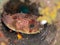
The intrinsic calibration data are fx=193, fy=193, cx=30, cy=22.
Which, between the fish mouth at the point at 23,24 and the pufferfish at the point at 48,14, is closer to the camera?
the fish mouth at the point at 23,24

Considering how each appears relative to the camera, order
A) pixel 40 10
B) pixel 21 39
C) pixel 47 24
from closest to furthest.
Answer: pixel 21 39
pixel 47 24
pixel 40 10

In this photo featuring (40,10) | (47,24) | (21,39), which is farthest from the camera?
(40,10)

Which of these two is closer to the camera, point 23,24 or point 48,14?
point 23,24

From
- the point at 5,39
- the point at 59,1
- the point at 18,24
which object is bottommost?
the point at 5,39

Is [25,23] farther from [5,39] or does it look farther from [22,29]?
[5,39]

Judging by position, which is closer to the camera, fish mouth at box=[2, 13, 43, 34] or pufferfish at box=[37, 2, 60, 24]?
fish mouth at box=[2, 13, 43, 34]

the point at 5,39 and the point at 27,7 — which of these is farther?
the point at 27,7

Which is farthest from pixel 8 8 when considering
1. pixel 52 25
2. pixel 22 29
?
pixel 52 25

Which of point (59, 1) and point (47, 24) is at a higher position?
point (59, 1)
